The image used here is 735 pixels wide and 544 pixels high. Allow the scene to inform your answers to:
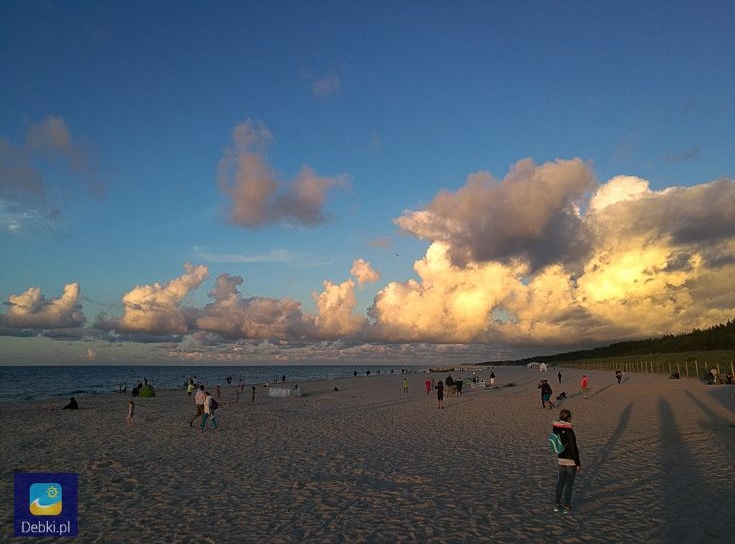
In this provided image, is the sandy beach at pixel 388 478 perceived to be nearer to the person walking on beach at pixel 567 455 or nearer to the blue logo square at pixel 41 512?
the blue logo square at pixel 41 512

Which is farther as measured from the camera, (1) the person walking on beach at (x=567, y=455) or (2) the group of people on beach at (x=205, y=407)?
(2) the group of people on beach at (x=205, y=407)

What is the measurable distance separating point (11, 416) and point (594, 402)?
3533 cm

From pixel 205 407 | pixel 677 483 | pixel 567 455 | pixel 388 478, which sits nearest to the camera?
pixel 567 455

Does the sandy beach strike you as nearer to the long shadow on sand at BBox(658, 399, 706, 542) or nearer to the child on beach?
the long shadow on sand at BBox(658, 399, 706, 542)

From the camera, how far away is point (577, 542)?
288 inches

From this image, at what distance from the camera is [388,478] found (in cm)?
1154

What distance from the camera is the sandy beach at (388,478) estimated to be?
8.05 metres

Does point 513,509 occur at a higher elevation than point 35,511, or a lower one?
lower

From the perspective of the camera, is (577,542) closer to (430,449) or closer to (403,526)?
(403,526)

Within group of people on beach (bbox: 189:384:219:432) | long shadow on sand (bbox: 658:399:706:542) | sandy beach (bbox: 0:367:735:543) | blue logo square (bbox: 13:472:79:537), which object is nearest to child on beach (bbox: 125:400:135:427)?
sandy beach (bbox: 0:367:735:543)

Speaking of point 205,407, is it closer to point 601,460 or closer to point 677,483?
point 601,460

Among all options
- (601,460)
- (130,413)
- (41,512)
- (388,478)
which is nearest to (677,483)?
(601,460)

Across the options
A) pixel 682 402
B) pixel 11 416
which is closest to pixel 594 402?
pixel 682 402

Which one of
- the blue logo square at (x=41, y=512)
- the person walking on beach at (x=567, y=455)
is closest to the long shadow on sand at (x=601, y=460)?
the person walking on beach at (x=567, y=455)
